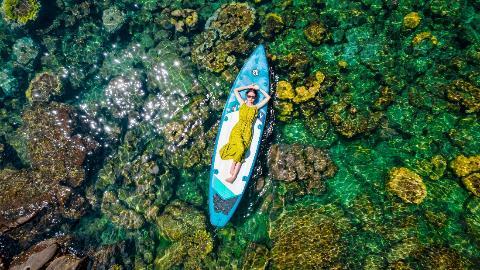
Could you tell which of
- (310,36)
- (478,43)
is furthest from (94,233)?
(478,43)

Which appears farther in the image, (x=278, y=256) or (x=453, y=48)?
(x=453, y=48)

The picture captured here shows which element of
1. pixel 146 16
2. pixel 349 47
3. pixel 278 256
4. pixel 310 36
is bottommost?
pixel 278 256

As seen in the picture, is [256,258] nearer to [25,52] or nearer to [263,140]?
[263,140]

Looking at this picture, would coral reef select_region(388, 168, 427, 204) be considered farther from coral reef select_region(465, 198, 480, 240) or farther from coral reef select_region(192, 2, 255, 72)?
coral reef select_region(192, 2, 255, 72)

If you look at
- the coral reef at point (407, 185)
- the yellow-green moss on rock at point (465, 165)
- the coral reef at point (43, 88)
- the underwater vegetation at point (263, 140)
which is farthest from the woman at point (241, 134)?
the coral reef at point (43, 88)

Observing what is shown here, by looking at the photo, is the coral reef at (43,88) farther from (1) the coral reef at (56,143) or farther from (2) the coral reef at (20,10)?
(2) the coral reef at (20,10)

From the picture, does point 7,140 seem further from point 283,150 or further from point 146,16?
point 283,150
